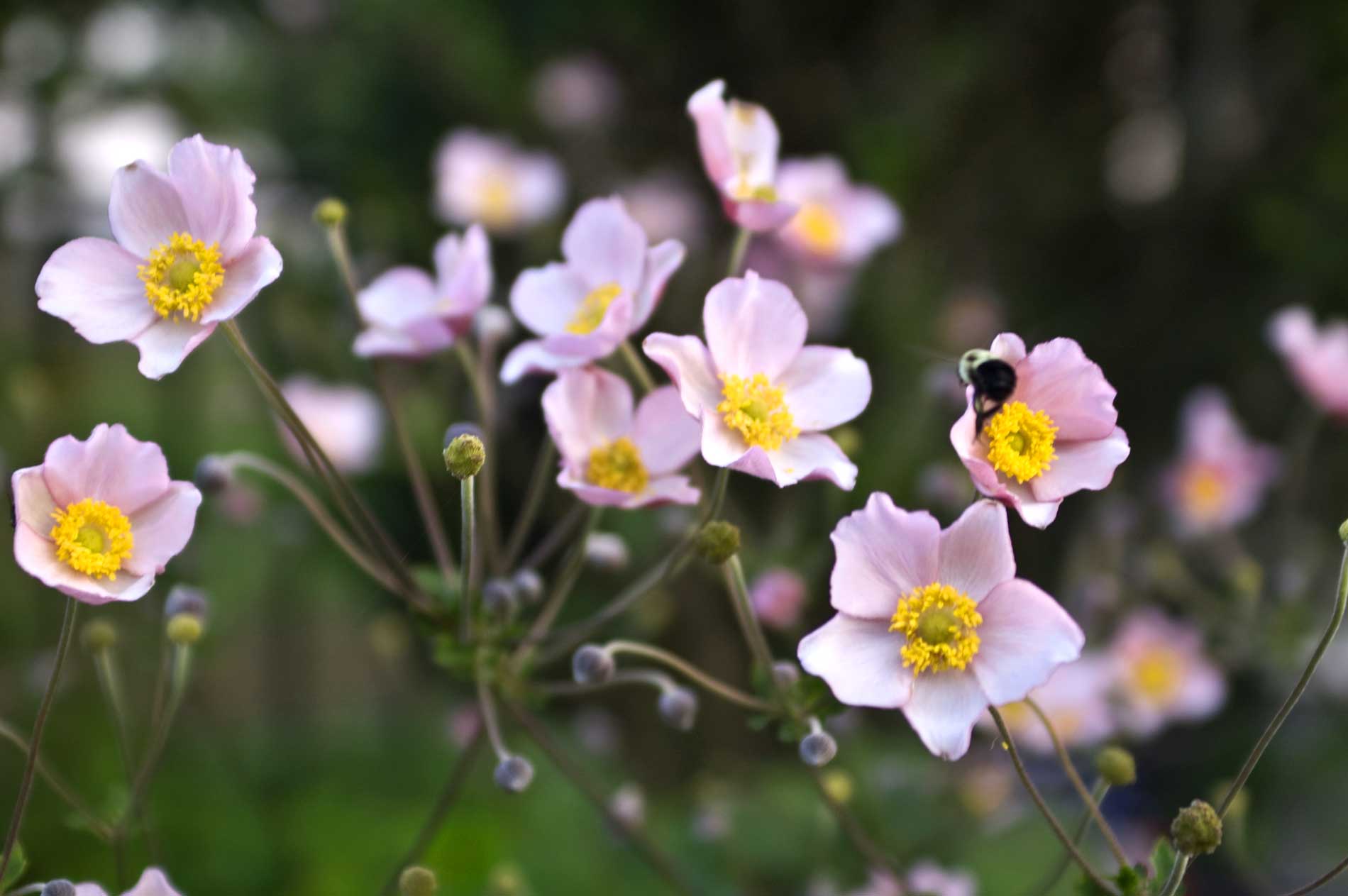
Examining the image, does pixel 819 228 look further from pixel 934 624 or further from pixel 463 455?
pixel 463 455

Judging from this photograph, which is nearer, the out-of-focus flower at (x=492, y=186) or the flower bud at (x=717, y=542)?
the flower bud at (x=717, y=542)

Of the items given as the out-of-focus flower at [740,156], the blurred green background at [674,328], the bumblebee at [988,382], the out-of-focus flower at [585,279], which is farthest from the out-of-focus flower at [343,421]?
the bumblebee at [988,382]

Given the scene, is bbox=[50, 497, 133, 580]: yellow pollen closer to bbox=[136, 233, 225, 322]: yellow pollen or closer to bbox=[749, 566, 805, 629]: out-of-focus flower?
bbox=[136, 233, 225, 322]: yellow pollen

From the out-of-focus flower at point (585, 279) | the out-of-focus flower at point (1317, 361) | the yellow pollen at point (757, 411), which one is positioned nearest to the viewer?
the yellow pollen at point (757, 411)

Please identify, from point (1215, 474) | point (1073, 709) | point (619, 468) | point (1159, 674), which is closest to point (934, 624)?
point (619, 468)

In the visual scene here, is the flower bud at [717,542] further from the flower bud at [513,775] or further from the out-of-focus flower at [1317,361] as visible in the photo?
the out-of-focus flower at [1317,361]

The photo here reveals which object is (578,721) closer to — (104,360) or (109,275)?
(109,275)

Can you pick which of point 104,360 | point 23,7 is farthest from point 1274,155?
point 104,360
